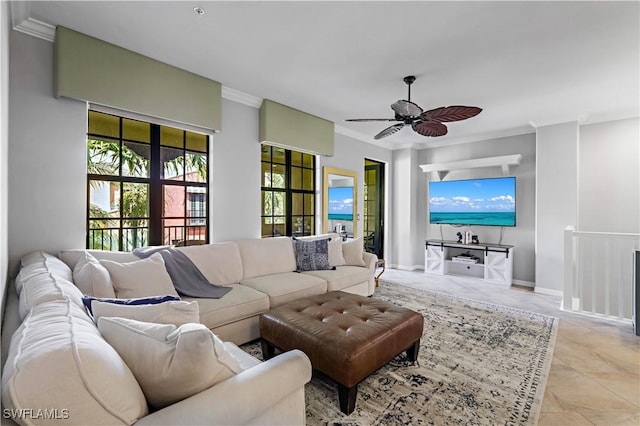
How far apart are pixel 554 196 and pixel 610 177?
0.86m

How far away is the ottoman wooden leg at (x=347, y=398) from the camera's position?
5.98 feet

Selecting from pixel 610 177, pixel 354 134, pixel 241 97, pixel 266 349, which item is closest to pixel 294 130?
pixel 241 97

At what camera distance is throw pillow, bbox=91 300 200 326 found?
1243 mm

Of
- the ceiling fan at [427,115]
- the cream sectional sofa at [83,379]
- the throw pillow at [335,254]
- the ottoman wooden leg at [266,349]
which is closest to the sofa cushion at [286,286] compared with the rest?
the ottoman wooden leg at [266,349]

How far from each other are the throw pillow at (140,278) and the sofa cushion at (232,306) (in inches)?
10.3

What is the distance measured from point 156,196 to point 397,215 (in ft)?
15.2

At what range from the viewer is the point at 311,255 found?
12.6 feet

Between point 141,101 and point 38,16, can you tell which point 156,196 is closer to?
point 141,101

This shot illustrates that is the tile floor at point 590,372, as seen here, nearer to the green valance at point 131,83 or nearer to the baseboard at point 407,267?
the baseboard at point 407,267

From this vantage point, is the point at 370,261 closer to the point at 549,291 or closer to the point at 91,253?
the point at 549,291

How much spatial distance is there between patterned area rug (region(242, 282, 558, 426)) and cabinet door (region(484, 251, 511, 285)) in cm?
174

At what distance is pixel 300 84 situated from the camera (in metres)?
3.45

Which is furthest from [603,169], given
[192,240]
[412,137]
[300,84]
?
[192,240]

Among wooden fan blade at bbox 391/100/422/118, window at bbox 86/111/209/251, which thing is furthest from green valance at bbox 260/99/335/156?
wooden fan blade at bbox 391/100/422/118
